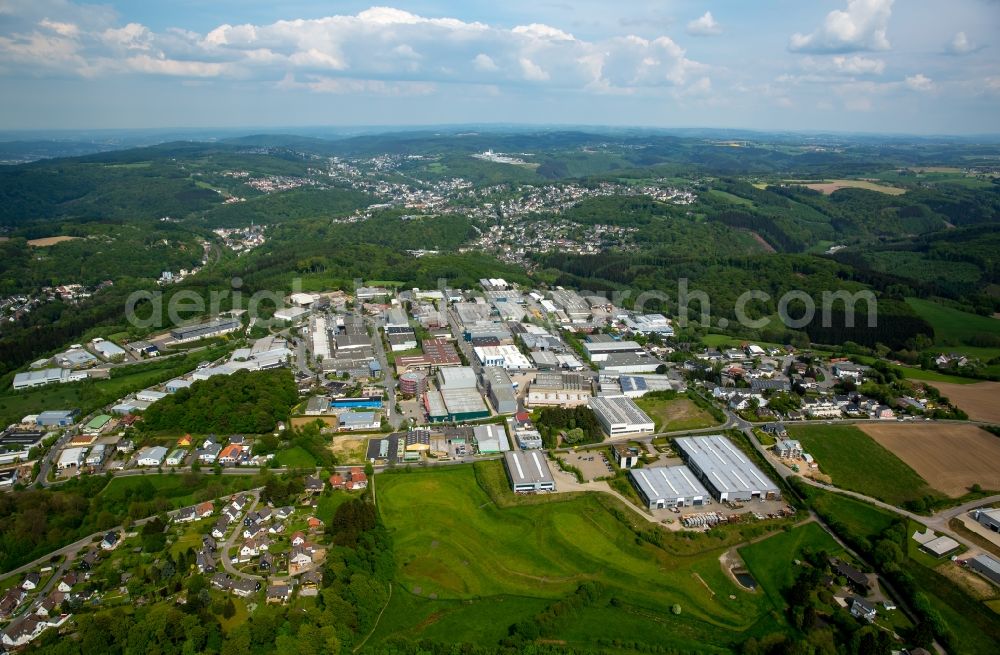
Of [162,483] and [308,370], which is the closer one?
[162,483]

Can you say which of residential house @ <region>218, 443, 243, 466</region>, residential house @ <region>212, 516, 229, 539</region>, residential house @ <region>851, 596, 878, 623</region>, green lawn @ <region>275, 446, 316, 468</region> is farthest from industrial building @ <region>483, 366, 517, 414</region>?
residential house @ <region>851, 596, 878, 623</region>

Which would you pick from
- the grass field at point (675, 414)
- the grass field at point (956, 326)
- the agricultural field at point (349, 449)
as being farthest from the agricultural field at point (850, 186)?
the agricultural field at point (349, 449)

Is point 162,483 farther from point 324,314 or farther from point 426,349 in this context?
point 324,314

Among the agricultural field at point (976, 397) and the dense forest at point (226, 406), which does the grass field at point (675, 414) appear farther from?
the dense forest at point (226, 406)

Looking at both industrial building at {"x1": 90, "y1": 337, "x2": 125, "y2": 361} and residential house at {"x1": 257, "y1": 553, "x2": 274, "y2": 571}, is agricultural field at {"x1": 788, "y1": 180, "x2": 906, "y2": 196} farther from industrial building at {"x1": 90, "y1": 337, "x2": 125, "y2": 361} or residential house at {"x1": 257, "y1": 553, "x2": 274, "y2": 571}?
residential house at {"x1": 257, "y1": 553, "x2": 274, "y2": 571}

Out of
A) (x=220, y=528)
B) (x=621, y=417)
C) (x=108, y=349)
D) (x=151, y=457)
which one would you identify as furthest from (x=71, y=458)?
(x=621, y=417)

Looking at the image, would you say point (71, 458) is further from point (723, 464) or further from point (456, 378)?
point (723, 464)

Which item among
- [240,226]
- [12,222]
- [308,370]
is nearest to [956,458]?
[308,370]
